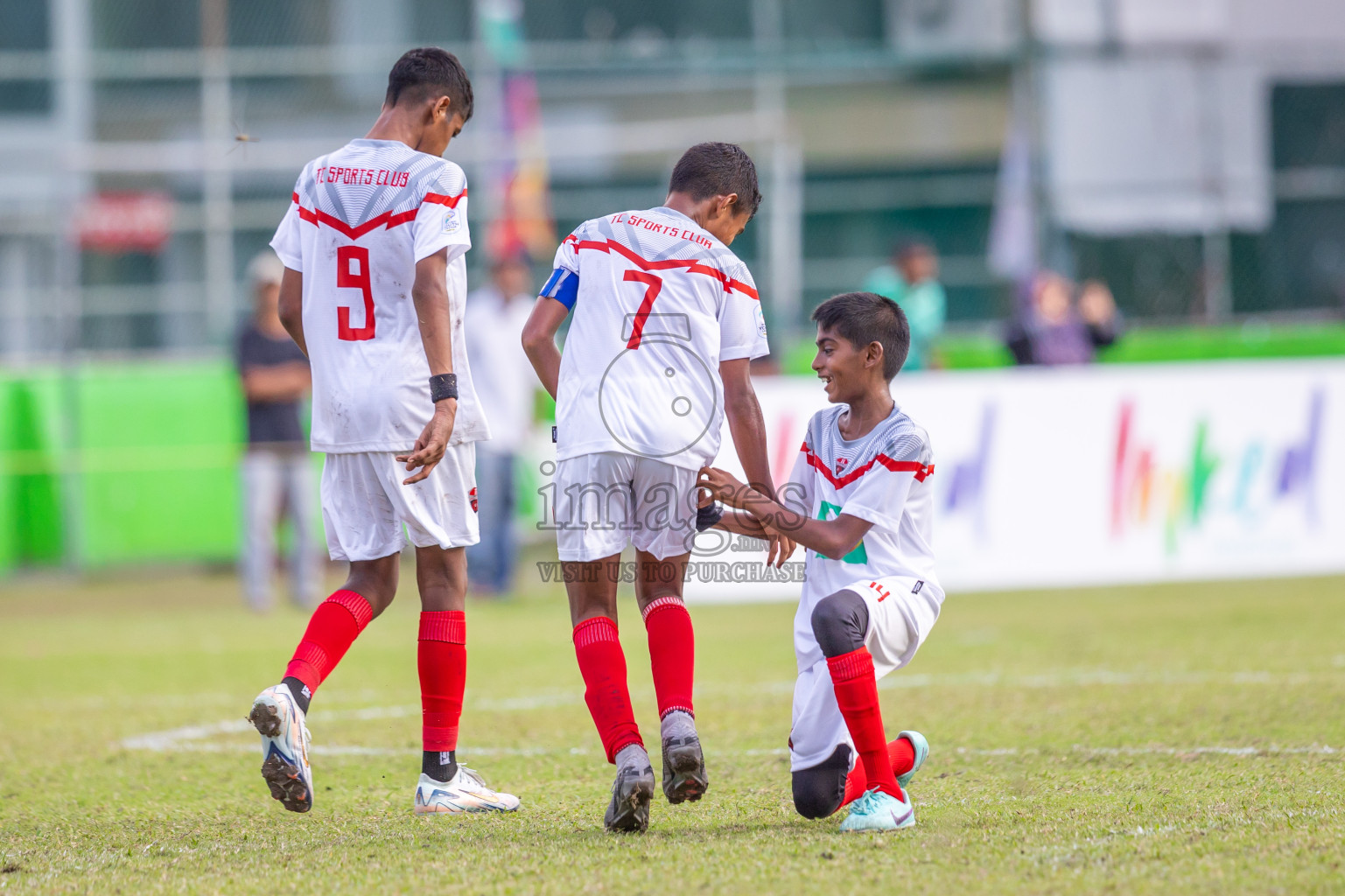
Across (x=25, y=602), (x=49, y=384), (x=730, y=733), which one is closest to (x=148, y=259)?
(x=49, y=384)

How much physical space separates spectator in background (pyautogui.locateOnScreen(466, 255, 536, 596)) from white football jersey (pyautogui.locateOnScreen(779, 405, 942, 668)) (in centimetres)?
652

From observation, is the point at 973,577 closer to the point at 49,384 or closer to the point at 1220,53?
the point at 49,384

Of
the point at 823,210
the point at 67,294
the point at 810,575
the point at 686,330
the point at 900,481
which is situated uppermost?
the point at 823,210

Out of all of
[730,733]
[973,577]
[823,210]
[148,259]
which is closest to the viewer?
[730,733]

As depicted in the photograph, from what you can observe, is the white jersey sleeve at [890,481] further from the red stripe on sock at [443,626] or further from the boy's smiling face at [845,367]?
the red stripe on sock at [443,626]

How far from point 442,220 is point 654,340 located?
695mm

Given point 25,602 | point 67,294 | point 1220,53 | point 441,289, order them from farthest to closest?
point 1220,53 → point 67,294 → point 25,602 → point 441,289

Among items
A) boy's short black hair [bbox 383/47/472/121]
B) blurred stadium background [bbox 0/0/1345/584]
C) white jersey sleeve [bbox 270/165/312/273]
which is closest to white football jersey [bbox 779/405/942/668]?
boy's short black hair [bbox 383/47/472/121]

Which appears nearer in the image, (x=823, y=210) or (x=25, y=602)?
(x=25, y=602)

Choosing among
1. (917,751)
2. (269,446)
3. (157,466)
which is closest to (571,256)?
(917,751)

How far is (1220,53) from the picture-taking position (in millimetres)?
16672

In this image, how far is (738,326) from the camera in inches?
160

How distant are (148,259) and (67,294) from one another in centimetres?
679

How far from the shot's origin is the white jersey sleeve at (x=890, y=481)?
12.6ft
